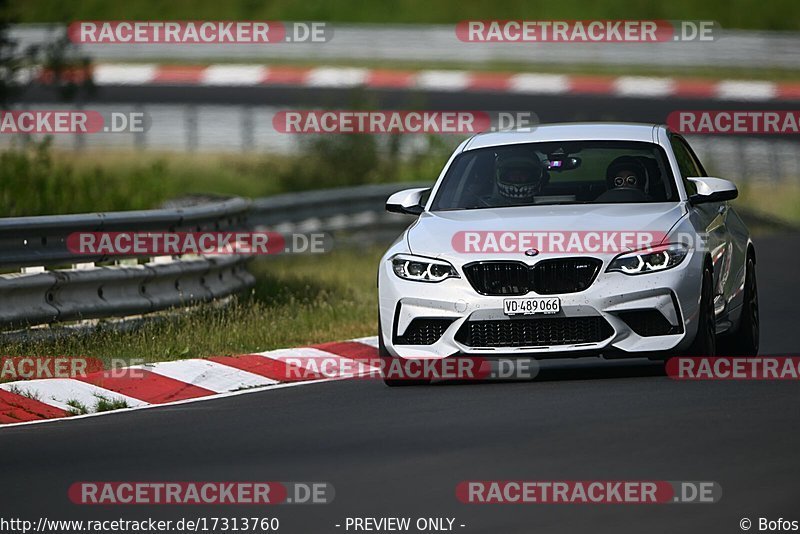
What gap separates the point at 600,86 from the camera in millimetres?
41938

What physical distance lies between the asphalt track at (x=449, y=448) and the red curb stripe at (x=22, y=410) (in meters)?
0.48

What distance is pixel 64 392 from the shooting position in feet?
37.9

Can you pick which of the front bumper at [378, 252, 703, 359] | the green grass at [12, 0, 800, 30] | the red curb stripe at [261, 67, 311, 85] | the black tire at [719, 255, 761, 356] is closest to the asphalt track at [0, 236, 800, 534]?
the front bumper at [378, 252, 703, 359]

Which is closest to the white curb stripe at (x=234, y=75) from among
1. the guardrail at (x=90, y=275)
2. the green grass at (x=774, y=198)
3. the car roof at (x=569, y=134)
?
the green grass at (x=774, y=198)

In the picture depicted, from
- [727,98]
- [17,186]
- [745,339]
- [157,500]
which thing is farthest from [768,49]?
[157,500]

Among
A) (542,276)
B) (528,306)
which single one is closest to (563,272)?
(542,276)

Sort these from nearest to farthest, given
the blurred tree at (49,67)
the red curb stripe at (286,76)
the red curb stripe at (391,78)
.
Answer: the blurred tree at (49,67)
the red curb stripe at (391,78)
the red curb stripe at (286,76)

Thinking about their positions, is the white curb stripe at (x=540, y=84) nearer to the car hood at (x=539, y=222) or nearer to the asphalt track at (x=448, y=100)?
the asphalt track at (x=448, y=100)

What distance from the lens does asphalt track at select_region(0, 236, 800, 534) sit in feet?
24.9

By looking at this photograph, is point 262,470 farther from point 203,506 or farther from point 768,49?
point 768,49

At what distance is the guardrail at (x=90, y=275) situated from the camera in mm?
13047

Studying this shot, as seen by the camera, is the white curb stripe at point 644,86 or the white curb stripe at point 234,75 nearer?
the white curb stripe at point 644,86

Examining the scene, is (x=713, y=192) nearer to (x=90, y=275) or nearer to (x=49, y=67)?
(x=90, y=275)

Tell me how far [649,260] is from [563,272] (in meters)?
0.52
